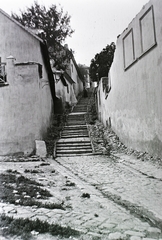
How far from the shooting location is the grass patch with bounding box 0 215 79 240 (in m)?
2.97

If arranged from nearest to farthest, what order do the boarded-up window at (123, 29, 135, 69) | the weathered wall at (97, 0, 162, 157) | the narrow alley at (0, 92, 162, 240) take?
the narrow alley at (0, 92, 162, 240)
the weathered wall at (97, 0, 162, 157)
the boarded-up window at (123, 29, 135, 69)

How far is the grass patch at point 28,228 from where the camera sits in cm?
297

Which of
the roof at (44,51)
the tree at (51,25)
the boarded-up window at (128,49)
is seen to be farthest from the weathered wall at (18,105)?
the tree at (51,25)

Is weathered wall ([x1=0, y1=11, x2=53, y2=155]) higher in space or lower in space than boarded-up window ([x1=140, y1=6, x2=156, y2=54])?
lower

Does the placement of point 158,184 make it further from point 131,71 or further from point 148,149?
point 131,71

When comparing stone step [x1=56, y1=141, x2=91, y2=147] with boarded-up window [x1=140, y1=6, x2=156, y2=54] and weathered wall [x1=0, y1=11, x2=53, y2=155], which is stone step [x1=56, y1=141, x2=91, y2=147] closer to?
weathered wall [x1=0, y1=11, x2=53, y2=155]

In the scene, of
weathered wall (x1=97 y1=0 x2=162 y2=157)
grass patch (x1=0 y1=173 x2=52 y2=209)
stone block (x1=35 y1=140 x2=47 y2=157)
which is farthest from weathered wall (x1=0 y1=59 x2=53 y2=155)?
grass patch (x1=0 y1=173 x2=52 y2=209)

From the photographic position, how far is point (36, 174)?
291 inches

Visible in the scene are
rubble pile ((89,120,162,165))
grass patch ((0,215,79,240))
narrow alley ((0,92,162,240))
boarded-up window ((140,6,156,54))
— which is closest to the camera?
grass patch ((0,215,79,240))

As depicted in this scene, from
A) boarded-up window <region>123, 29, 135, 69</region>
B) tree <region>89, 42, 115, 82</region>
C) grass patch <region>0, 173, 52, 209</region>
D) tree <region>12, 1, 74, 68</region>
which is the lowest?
grass patch <region>0, 173, 52, 209</region>

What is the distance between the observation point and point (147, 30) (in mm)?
8594

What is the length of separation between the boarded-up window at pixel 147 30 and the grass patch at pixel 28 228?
670cm

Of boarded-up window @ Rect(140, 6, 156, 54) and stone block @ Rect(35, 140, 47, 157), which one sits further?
stone block @ Rect(35, 140, 47, 157)

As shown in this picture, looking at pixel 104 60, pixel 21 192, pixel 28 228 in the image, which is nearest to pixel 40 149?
pixel 21 192
